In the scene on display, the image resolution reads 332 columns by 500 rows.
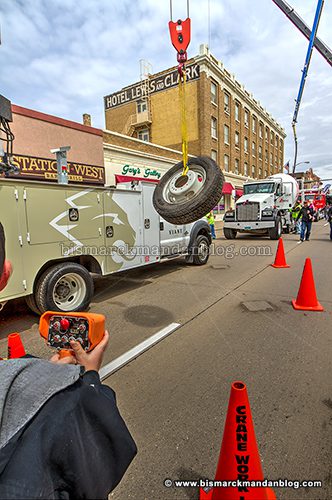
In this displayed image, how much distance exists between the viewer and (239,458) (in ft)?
5.41

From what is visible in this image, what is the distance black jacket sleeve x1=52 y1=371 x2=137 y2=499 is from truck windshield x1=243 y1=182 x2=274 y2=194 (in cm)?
1673

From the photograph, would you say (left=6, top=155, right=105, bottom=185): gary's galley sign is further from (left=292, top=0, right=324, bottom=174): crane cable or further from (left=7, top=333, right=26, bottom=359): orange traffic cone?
(left=292, top=0, right=324, bottom=174): crane cable

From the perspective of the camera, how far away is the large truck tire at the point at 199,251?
8695 mm

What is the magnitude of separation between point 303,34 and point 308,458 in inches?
746

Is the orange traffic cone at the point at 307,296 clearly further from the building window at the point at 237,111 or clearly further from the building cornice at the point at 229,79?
the building window at the point at 237,111

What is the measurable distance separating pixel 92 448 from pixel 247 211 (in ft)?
49.4

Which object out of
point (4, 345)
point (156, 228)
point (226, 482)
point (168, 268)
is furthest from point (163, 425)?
point (168, 268)

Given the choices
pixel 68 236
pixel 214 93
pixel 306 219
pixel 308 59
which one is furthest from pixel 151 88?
pixel 68 236

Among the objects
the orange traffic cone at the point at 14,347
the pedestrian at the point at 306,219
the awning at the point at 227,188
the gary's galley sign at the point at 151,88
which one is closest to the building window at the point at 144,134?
the gary's galley sign at the point at 151,88

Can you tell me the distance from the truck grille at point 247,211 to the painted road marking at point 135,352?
11589mm

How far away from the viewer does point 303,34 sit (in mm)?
14609

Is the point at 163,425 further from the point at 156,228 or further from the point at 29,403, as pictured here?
the point at 156,228

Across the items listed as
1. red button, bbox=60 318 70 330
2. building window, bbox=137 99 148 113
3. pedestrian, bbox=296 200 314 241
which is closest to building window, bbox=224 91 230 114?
building window, bbox=137 99 148 113

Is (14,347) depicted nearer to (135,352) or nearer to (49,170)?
(135,352)
